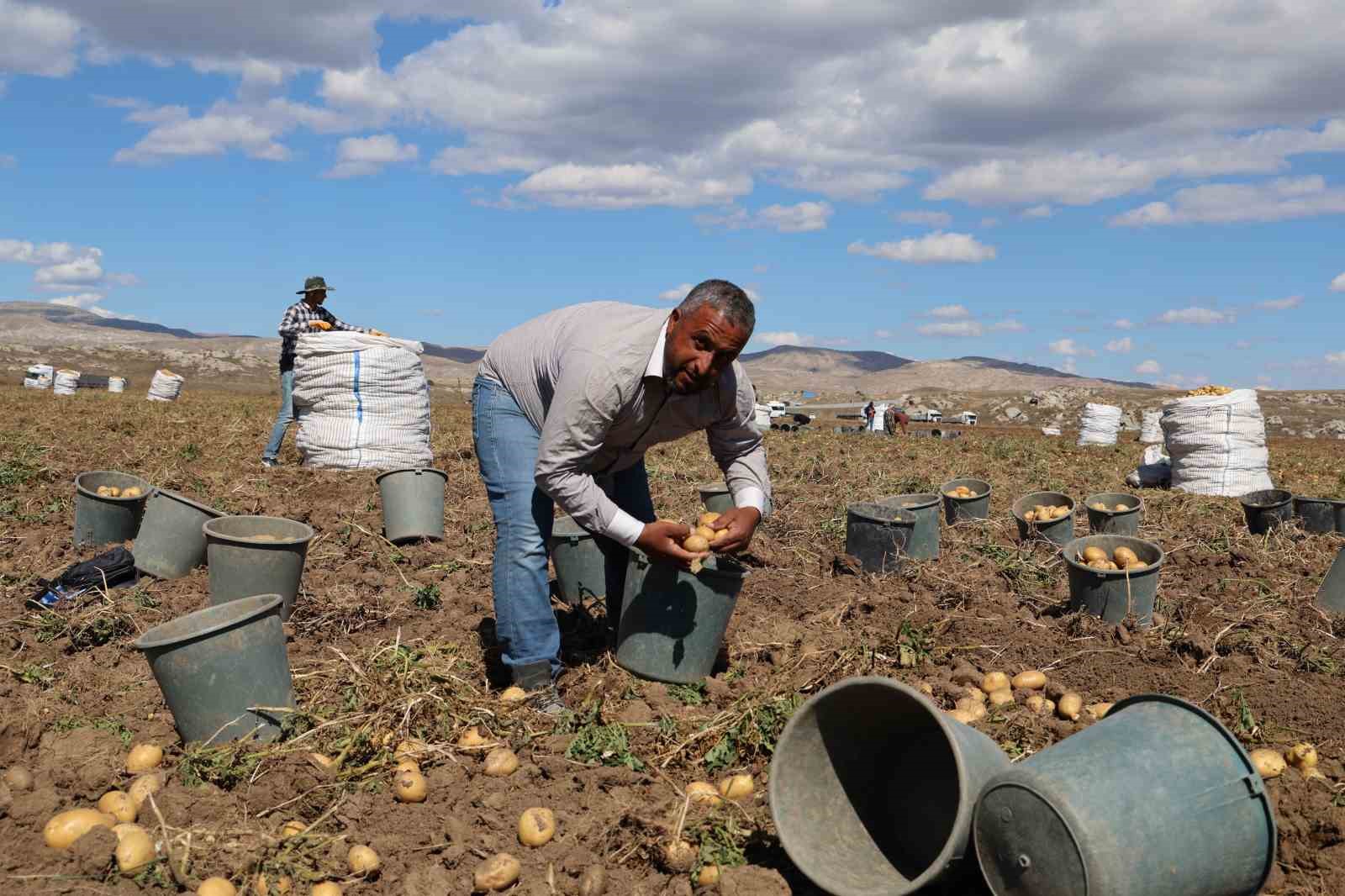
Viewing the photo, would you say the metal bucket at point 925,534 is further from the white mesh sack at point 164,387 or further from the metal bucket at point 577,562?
the white mesh sack at point 164,387

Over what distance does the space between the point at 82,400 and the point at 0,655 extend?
15.9 metres

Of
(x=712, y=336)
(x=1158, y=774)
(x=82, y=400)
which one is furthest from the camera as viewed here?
(x=82, y=400)

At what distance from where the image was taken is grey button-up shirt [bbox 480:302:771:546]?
344 cm

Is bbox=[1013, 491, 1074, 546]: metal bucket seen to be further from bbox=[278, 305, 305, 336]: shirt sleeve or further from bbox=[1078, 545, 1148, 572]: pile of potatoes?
bbox=[278, 305, 305, 336]: shirt sleeve

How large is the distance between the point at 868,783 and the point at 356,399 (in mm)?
6853

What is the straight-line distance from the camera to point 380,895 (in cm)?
293

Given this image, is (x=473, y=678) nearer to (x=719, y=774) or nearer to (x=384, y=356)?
(x=719, y=774)

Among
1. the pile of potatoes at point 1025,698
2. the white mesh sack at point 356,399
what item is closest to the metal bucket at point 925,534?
the pile of potatoes at point 1025,698

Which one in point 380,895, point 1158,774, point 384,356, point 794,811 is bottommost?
point 380,895

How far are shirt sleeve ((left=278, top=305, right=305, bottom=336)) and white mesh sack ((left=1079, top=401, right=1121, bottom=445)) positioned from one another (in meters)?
14.1

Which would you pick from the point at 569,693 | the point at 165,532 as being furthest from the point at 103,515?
the point at 569,693

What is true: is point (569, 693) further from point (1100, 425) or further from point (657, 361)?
point (1100, 425)

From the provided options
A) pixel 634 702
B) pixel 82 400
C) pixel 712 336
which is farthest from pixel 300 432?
pixel 82 400

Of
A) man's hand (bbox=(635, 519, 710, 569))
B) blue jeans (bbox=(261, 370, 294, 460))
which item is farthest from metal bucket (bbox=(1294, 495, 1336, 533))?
blue jeans (bbox=(261, 370, 294, 460))
